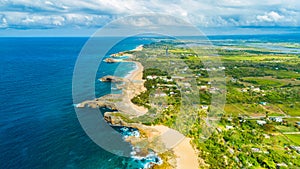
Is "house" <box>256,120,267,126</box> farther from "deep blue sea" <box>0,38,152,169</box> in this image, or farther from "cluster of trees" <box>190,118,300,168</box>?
"deep blue sea" <box>0,38,152,169</box>

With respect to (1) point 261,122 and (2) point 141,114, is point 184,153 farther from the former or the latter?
(1) point 261,122

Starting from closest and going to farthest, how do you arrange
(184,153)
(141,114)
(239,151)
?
(184,153)
(239,151)
(141,114)

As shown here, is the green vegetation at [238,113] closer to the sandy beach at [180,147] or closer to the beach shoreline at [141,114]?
the sandy beach at [180,147]

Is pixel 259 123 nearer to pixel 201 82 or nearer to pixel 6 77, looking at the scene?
pixel 201 82

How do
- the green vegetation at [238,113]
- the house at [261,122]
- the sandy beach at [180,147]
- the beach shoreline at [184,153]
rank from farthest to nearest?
the house at [261,122] < the green vegetation at [238,113] < the sandy beach at [180,147] < the beach shoreline at [184,153]

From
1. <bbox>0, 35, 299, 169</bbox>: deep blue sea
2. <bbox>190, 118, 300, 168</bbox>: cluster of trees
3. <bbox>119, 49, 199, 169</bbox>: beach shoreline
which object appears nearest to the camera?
<bbox>0, 35, 299, 169</bbox>: deep blue sea

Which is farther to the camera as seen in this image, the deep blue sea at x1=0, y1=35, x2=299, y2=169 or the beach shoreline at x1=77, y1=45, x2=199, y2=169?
the beach shoreline at x1=77, y1=45, x2=199, y2=169

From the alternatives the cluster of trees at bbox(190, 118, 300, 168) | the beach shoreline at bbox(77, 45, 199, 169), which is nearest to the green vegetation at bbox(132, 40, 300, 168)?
the cluster of trees at bbox(190, 118, 300, 168)

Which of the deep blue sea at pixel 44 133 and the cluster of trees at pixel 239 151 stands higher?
the cluster of trees at pixel 239 151

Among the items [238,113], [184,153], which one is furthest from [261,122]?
[184,153]

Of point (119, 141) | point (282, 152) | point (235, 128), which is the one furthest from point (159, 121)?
point (282, 152)

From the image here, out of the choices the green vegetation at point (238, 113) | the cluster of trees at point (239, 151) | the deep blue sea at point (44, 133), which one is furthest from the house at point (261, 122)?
the deep blue sea at point (44, 133)
